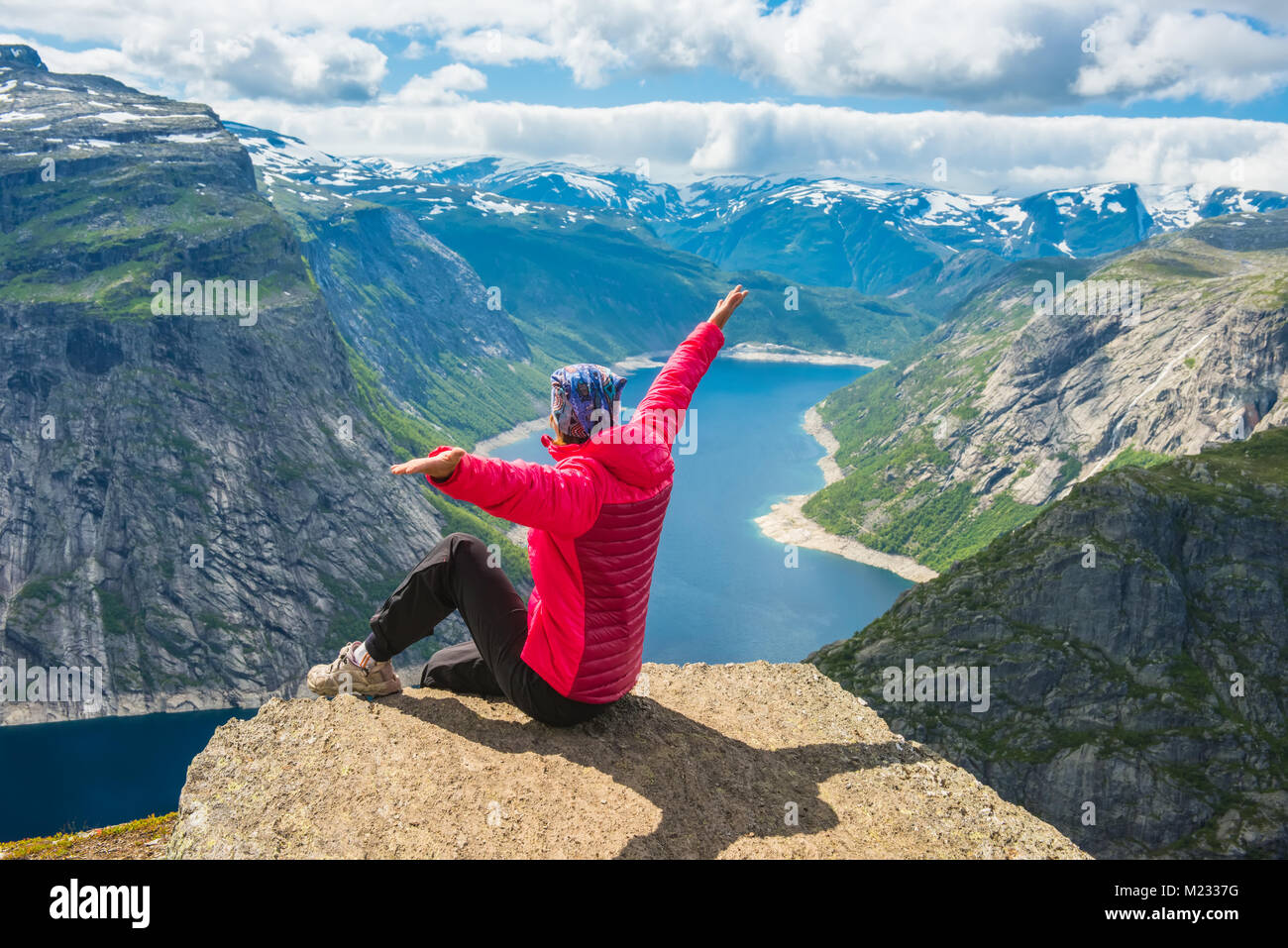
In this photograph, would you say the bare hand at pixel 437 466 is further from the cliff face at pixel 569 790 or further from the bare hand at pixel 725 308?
the bare hand at pixel 725 308

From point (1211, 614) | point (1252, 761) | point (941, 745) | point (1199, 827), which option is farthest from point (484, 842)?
point (1211, 614)

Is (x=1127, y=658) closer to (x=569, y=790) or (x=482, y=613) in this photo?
(x=569, y=790)

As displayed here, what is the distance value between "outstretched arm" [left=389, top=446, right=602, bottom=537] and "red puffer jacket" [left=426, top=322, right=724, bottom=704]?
14mm

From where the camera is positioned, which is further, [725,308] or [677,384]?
[725,308]

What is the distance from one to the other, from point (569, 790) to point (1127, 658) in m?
113

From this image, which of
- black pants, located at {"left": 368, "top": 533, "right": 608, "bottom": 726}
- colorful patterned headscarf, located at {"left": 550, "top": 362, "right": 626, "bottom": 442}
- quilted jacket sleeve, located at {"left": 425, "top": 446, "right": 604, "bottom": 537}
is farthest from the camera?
black pants, located at {"left": 368, "top": 533, "right": 608, "bottom": 726}

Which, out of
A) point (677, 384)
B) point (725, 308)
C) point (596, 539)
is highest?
point (725, 308)

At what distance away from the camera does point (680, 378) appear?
45.8 ft

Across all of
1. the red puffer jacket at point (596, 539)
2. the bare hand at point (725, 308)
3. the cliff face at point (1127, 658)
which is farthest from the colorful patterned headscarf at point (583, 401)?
the cliff face at point (1127, 658)

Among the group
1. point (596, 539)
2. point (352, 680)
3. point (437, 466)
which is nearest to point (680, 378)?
point (596, 539)

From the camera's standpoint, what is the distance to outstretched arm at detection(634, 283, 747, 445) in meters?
12.7

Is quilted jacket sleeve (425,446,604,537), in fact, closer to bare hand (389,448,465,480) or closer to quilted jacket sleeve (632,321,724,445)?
bare hand (389,448,465,480)

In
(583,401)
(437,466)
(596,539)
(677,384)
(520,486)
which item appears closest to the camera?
(437,466)

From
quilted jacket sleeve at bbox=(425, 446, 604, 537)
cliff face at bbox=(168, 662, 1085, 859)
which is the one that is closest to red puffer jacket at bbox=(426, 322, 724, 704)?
quilted jacket sleeve at bbox=(425, 446, 604, 537)
